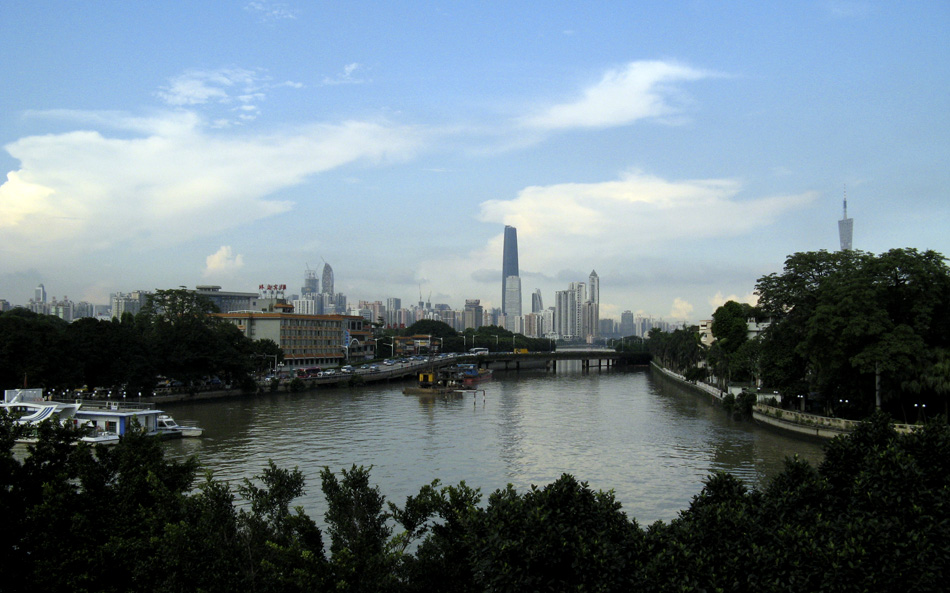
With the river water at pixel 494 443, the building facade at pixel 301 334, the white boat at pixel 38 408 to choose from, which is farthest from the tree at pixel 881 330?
the building facade at pixel 301 334

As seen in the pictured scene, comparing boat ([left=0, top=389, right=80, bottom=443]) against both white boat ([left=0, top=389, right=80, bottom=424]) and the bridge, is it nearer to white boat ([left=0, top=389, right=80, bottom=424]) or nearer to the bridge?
white boat ([left=0, top=389, right=80, bottom=424])

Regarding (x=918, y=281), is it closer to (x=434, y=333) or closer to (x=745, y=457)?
(x=745, y=457)

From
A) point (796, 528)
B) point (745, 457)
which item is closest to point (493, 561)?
point (796, 528)

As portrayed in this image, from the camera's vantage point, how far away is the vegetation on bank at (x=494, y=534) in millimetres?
6109

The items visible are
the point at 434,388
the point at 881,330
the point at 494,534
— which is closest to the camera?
the point at 494,534

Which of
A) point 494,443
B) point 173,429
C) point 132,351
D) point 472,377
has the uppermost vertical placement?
point 132,351

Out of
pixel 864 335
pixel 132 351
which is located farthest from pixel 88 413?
pixel 864 335

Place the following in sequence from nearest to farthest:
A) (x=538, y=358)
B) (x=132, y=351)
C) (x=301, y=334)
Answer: (x=132, y=351), (x=301, y=334), (x=538, y=358)

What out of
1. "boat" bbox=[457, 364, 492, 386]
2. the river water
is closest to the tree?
the river water

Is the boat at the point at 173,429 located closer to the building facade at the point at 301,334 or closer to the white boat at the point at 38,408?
the white boat at the point at 38,408

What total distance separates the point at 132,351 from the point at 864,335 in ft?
103

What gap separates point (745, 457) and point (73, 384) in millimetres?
27273

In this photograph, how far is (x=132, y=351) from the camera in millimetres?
33000

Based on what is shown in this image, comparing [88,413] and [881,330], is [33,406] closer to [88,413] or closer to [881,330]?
[88,413]
